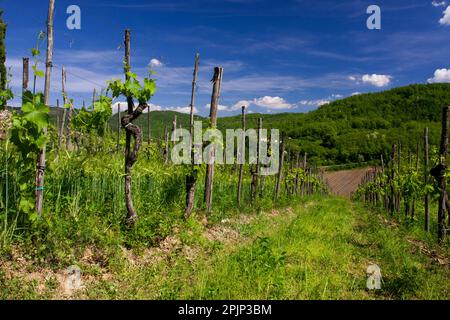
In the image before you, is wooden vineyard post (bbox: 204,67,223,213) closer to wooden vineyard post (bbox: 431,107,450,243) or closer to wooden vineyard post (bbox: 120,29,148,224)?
wooden vineyard post (bbox: 120,29,148,224)

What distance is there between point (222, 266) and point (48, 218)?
103 inches

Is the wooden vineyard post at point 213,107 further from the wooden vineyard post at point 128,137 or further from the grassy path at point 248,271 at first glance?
the wooden vineyard post at point 128,137

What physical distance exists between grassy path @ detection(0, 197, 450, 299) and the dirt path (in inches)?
2015

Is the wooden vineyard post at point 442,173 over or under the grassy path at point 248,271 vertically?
over

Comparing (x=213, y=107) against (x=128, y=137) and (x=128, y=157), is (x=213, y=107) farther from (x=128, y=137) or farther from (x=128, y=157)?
(x=128, y=157)

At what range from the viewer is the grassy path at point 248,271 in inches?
193

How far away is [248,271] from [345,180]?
2485 inches

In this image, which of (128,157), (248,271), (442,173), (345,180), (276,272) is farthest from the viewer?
(345,180)

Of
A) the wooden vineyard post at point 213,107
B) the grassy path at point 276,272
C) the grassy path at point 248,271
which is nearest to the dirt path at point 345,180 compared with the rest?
the wooden vineyard post at point 213,107

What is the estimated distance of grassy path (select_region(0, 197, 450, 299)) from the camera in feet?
16.1

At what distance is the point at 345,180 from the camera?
65.4 metres

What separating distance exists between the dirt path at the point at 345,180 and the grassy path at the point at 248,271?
51.2m

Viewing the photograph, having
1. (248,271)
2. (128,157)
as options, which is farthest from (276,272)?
(128,157)
